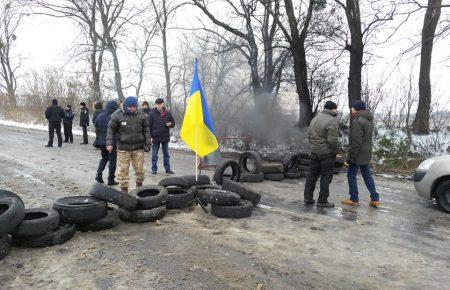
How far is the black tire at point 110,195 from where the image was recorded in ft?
18.9

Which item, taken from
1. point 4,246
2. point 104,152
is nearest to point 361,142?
point 104,152

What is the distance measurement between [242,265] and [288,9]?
13429mm

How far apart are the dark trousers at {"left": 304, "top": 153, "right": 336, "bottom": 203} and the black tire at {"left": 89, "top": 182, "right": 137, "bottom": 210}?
143 inches

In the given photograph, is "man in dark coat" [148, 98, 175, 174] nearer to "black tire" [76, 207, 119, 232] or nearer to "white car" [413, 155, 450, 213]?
"black tire" [76, 207, 119, 232]

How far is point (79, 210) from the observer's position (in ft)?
17.8

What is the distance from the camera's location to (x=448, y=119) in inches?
581

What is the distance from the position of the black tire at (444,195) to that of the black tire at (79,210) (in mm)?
6470

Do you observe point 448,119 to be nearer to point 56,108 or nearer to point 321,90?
point 321,90

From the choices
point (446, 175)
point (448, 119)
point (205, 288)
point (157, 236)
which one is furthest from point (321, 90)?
point (205, 288)

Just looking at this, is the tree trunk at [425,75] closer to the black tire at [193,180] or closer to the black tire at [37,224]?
the black tire at [193,180]

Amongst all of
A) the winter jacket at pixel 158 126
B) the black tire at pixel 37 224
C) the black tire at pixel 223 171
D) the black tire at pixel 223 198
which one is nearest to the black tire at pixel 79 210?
the black tire at pixel 37 224

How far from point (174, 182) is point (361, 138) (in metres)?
3.85

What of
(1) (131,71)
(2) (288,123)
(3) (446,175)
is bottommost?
(3) (446,175)

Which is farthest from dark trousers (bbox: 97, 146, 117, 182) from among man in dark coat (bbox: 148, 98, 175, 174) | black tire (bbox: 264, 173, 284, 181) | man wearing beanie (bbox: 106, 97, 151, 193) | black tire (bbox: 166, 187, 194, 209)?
black tire (bbox: 264, 173, 284, 181)
